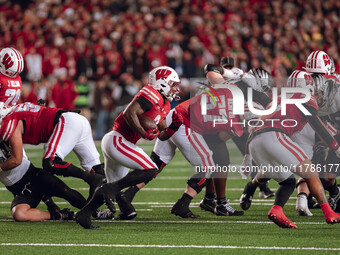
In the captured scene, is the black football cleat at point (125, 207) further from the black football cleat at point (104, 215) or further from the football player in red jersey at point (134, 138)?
the black football cleat at point (104, 215)

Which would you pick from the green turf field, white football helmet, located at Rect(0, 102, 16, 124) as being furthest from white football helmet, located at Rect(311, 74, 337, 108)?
white football helmet, located at Rect(0, 102, 16, 124)

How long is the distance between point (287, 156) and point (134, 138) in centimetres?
143

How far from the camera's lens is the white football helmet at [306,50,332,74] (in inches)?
313

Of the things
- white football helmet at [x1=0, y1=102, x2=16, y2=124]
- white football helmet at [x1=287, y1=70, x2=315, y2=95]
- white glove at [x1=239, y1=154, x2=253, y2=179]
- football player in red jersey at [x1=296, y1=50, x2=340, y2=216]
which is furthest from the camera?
white glove at [x1=239, y1=154, x2=253, y2=179]

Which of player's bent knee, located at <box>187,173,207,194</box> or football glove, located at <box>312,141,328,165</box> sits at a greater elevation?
football glove, located at <box>312,141,328,165</box>

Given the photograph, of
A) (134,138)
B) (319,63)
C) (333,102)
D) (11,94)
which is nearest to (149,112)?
(134,138)

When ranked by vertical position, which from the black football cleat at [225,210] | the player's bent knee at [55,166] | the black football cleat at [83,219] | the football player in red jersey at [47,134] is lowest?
the black football cleat at [225,210]

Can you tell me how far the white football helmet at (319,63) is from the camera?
313 inches

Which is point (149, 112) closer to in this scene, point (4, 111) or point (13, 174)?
point (4, 111)

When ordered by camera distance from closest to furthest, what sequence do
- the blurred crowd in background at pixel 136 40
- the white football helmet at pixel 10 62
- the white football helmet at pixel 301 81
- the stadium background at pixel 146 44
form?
the white football helmet at pixel 301 81, the white football helmet at pixel 10 62, the stadium background at pixel 146 44, the blurred crowd in background at pixel 136 40

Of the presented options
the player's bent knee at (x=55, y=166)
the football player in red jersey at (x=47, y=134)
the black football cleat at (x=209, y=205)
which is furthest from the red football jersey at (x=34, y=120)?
the black football cleat at (x=209, y=205)

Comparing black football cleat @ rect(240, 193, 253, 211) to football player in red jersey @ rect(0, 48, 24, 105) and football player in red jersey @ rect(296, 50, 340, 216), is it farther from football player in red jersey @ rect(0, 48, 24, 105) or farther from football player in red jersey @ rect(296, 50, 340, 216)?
football player in red jersey @ rect(0, 48, 24, 105)

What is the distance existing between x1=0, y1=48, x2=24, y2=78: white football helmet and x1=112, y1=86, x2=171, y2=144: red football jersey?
5.68 feet

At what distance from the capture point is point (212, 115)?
7.56m
